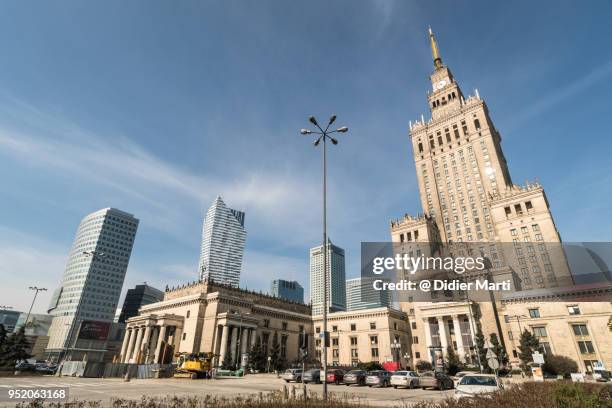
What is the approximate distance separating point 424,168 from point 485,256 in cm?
3532

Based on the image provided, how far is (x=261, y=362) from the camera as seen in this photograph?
58969mm

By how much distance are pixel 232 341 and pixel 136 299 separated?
496ft

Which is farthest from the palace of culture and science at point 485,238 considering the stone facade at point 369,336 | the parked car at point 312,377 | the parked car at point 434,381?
the parked car at point 312,377

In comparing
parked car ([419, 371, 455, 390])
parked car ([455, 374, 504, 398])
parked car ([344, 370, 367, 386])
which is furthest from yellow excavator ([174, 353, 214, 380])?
parked car ([455, 374, 504, 398])

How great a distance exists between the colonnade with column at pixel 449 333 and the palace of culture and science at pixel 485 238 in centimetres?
20

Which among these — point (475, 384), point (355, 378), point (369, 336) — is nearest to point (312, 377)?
point (355, 378)

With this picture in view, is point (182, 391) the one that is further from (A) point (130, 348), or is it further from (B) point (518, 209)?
(B) point (518, 209)

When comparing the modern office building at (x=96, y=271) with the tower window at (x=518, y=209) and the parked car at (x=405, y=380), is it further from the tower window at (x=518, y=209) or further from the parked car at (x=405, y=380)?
the tower window at (x=518, y=209)

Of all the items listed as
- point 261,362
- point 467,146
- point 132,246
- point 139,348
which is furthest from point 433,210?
point 132,246

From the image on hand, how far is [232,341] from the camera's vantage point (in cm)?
6362

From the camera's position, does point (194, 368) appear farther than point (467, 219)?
No

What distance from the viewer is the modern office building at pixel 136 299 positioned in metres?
182

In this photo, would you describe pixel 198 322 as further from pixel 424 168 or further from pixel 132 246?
pixel 132 246

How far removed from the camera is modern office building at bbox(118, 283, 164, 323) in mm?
182125
